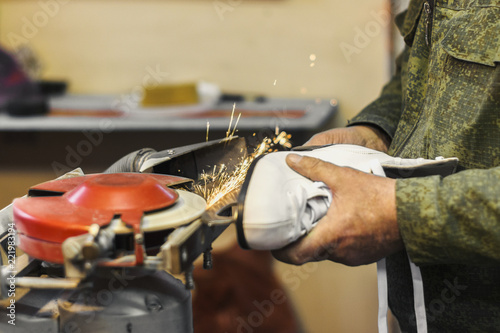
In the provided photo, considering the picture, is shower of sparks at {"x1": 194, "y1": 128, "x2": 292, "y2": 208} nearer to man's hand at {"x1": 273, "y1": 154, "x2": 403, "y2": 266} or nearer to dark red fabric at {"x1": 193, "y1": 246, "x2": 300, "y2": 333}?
man's hand at {"x1": 273, "y1": 154, "x2": 403, "y2": 266}

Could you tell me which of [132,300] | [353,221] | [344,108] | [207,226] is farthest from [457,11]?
[344,108]

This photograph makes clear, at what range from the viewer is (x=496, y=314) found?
3.10 ft

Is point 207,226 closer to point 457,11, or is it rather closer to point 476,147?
point 476,147

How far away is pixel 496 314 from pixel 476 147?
0.29m

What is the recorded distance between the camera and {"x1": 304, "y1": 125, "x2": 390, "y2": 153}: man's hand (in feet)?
3.96

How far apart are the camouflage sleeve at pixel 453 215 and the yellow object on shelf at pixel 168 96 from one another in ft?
5.67

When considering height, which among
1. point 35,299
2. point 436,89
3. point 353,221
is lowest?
point 35,299

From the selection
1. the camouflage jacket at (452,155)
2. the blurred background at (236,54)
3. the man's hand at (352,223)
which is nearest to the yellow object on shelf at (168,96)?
the blurred background at (236,54)

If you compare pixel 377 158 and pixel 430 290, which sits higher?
pixel 377 158

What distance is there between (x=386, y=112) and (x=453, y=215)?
550mm

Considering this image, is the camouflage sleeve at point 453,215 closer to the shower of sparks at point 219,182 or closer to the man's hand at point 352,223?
the man's hand at point 352,223

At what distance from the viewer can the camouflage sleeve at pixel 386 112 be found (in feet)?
4.11

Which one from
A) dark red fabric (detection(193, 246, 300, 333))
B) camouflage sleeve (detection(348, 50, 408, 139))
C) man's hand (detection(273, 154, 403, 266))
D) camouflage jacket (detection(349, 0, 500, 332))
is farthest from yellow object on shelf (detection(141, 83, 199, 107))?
man's hand (detection(273, 154, 403, 266))

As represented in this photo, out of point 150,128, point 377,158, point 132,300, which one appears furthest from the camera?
point 150,128
